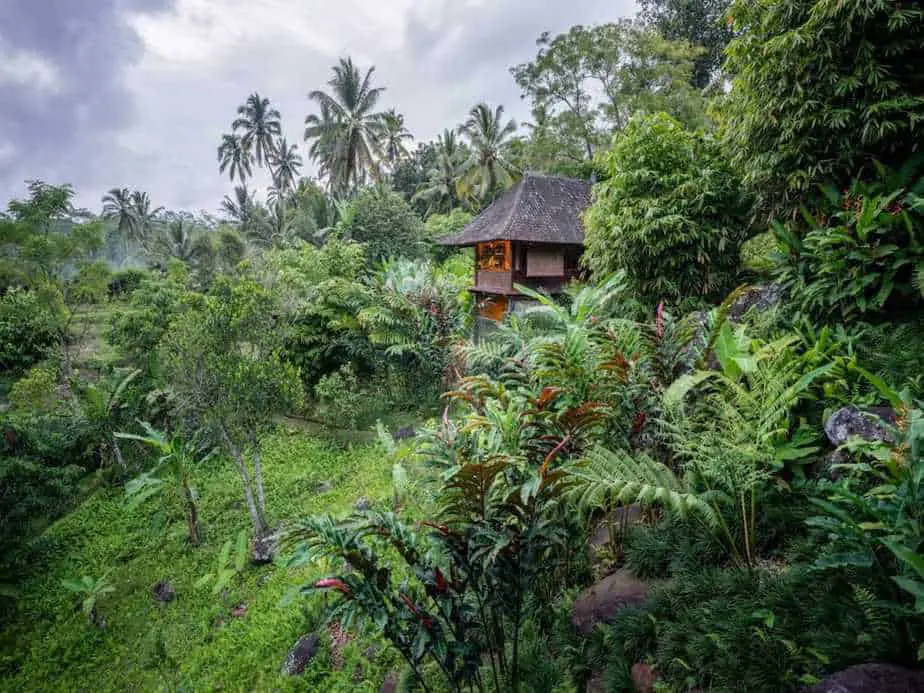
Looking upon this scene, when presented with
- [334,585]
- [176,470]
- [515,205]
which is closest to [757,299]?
[334,585]

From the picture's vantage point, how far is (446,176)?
29.6 metres

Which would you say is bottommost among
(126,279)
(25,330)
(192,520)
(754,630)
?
(192,520)

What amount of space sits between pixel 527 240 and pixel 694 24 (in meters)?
15.5

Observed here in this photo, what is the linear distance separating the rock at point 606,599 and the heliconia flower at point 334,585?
5.87 ft

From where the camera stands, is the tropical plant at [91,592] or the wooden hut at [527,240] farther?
the wooden hut at [527,240]

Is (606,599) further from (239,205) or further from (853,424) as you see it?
(239,205)

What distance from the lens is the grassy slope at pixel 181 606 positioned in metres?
5.31

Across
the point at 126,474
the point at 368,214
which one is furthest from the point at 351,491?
the point at 368,214

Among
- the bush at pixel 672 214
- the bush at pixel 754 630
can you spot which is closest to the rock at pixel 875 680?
the bush at pixel 754 630

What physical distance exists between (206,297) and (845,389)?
Result: 8303mm

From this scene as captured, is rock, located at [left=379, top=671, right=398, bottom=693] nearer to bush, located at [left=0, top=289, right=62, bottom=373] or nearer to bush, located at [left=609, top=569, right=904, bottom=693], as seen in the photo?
bush, located at [left=609, top=569, right=904, bottom=693]

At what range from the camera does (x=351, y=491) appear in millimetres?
8766

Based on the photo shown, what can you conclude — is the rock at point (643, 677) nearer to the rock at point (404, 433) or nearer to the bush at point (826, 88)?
the bush at point (826, 88)

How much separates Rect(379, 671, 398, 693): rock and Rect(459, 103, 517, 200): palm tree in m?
24.0
